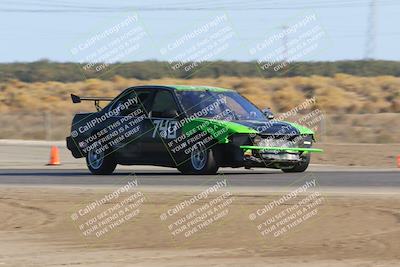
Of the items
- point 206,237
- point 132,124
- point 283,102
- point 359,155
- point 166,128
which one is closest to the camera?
point 206,237

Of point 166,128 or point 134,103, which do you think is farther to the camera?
point 134,103

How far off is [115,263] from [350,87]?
5989 centimetres

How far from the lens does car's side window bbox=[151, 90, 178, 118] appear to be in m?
21.1

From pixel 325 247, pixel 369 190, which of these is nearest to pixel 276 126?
pixel 369 190

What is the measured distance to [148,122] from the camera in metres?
21.5

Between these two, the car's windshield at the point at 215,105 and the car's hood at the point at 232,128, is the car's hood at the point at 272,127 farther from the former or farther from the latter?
the car's windshield at the point at 215,105

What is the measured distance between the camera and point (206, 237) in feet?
41.7

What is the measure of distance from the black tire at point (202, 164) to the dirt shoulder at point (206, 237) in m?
3.62

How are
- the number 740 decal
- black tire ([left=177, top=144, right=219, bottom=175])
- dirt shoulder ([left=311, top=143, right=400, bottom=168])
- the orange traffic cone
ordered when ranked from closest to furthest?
black tire ([left=177, top=144, right=219, bottom=175]), the number 740 decal, dirt shoulder ([left=311, top=143, right=400, bottom=168]), the orange traffic cone

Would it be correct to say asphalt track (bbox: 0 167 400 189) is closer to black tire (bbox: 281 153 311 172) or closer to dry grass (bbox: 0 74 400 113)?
black tire (bbox: 281 153 311 172)

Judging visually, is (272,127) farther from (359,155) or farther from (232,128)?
(359,155)

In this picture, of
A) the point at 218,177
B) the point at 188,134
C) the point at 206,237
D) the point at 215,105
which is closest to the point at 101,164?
the point at 188,134

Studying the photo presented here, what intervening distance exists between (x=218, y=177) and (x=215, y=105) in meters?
1.51

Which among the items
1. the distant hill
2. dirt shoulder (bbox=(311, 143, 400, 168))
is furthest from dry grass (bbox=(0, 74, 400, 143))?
the distant hill
